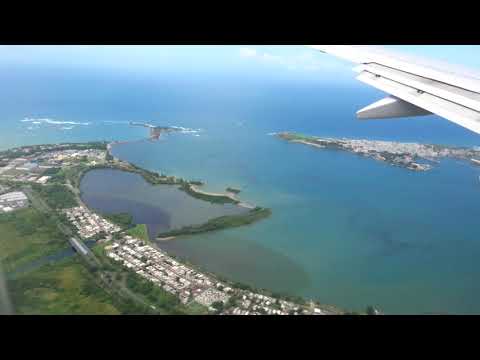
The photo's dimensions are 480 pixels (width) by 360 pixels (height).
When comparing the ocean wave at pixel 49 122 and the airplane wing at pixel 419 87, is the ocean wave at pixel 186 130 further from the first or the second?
the airplane wing at pixel 419 87

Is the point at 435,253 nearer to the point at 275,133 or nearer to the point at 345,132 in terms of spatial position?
the point at 275,133

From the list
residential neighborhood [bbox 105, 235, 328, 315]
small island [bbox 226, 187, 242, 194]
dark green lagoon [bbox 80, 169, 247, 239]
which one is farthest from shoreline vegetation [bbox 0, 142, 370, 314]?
small island [bbox 226, 187, 242, 194]

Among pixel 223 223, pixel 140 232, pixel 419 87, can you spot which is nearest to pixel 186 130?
pixel 223 223

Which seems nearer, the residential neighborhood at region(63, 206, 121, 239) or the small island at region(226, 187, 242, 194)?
the residential neighborhood at region(63, 206, 121, 239)

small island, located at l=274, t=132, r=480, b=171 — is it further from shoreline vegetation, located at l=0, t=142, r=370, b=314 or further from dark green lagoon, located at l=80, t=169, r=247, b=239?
dark green lagoon, located at l=80, t=169, r=247, b=239

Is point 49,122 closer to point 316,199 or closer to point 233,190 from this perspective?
point 233,190

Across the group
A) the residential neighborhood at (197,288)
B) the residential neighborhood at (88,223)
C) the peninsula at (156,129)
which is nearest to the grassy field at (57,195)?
the residential neighborhood at (88,223)

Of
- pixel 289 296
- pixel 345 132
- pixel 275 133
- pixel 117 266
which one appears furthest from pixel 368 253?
pixel 345 132
